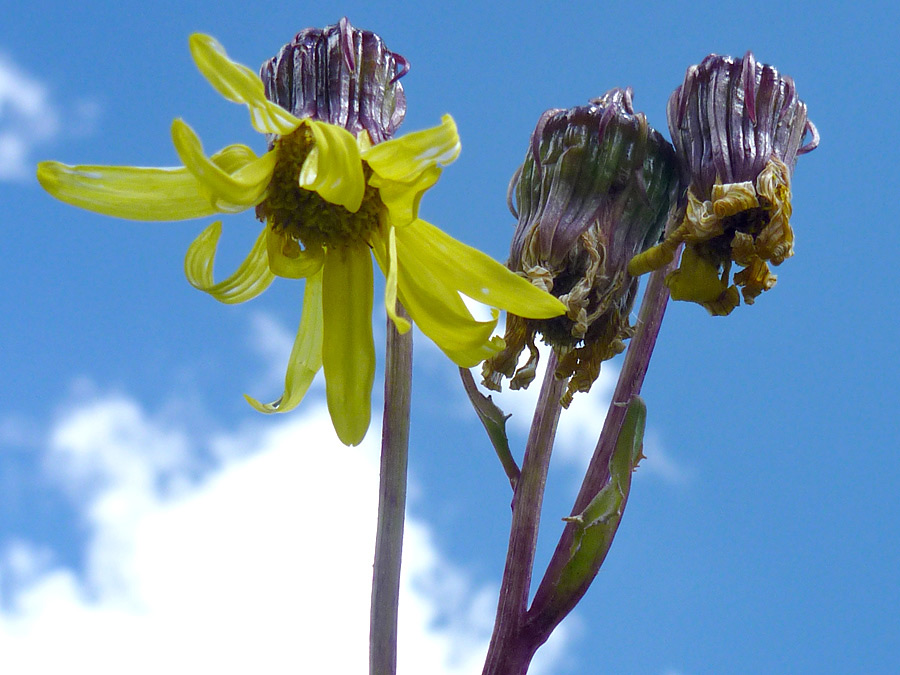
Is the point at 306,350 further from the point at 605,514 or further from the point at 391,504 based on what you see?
the point at 605,514

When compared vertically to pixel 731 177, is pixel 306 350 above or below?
below

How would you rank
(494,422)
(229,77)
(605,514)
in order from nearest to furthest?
(229,77)
(605,514)
(494,422)


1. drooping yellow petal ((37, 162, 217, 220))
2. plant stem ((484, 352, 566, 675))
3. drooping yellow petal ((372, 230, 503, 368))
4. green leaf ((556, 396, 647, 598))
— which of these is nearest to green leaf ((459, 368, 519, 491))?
plant stem ((484, 352, 566, 675))

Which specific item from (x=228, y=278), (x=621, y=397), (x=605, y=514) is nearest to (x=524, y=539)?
(x=605, y=514)

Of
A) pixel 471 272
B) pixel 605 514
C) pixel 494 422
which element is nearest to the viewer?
pixel 471 272

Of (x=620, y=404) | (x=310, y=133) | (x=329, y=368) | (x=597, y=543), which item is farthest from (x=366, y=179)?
(x=597, y=543)

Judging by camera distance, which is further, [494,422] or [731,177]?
[494,422]
